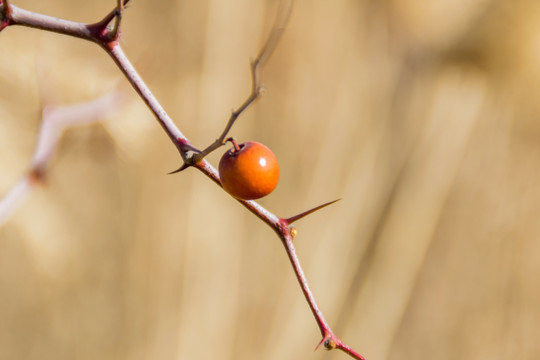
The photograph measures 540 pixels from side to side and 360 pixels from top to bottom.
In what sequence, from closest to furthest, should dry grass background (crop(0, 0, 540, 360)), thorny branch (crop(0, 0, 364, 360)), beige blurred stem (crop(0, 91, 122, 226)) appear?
thorny branch (crop(0, 0, 364, 360)) < beige blurred stem (crop(0, 91, 122, 226)) < dry grass background (crop(0, 0, 540, 360))

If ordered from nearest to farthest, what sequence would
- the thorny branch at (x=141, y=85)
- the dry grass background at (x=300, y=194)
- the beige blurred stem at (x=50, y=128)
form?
the thorny branch at (x=141, y=85) → the beige blurred stem at (x=50, y=128) → the dry grass background at (x=300, y=194)

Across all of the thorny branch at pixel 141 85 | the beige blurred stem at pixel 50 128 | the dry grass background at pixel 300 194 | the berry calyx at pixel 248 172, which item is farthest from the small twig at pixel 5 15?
the dry grass background at pixel 300 194

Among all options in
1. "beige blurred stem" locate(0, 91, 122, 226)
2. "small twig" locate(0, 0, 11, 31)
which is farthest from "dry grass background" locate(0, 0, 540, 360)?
"small twig" locate(0, 0, 11, 31)

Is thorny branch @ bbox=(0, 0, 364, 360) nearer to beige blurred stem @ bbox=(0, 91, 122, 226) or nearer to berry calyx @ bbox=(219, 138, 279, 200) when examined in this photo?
berry calyx @ bbox=(219, 138, 279, 200)

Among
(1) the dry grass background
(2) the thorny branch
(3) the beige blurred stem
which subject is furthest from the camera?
(1) the dry grass background

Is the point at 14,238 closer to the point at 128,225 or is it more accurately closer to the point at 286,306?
the point at 128,225

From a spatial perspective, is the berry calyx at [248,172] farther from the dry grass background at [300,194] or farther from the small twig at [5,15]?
the dry grass background at [300,194]

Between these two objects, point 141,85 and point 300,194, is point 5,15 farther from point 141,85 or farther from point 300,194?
point 300,194
